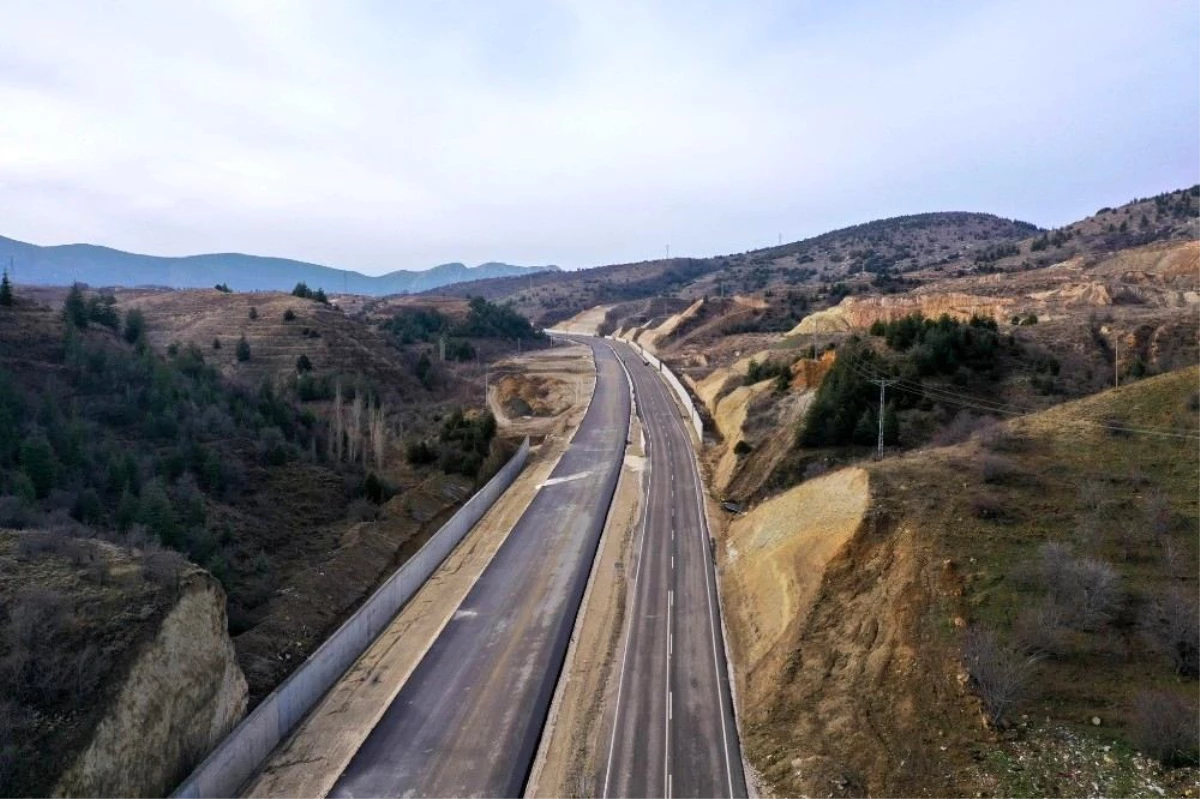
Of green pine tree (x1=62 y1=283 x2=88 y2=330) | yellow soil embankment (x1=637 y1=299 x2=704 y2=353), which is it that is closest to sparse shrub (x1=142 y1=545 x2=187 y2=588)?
green pine tree (x1=62 y1=283 x2=88 y2=330)

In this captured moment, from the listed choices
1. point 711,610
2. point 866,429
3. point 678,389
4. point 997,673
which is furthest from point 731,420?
point 997,673

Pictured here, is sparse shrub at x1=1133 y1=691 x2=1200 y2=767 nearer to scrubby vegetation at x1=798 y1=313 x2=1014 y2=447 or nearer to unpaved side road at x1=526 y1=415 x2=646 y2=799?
unpaved side road at x1=526 y1=415 x2=646 y2=799

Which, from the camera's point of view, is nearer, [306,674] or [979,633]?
[979,633]

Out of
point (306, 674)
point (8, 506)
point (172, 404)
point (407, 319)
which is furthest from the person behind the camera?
point (407, 319)

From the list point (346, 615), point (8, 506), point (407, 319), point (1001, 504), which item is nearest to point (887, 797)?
point (1001, 504)

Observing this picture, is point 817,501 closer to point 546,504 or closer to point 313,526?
point 546,504
